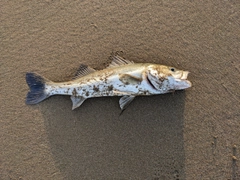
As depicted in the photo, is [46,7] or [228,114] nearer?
[228,114]

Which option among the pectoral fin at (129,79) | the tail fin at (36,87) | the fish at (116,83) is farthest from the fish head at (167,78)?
the tail fin at (36,87)

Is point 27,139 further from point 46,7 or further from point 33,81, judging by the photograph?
point 46,7

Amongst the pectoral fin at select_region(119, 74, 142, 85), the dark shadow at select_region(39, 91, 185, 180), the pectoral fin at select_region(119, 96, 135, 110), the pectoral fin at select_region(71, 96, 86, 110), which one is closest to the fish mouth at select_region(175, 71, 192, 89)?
the dark shadow at select_region(39, 91, 185, 180)

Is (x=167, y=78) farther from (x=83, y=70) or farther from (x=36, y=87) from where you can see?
(x=36, y=87)

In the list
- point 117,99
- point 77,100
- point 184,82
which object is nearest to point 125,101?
point 117,99

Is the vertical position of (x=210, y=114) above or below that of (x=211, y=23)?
below

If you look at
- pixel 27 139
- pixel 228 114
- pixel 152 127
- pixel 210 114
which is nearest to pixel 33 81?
pixel 27 139
